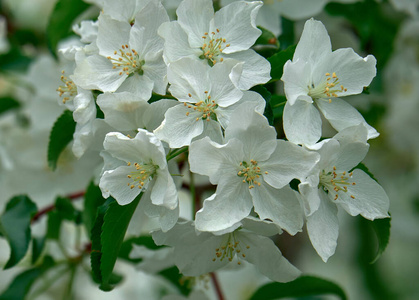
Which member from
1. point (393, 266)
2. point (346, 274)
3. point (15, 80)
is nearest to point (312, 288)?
point (15, 80)

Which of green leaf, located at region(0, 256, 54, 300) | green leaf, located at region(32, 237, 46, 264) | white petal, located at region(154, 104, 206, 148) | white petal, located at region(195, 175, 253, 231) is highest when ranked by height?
white petal, located at region(154, 104, 206, 148)

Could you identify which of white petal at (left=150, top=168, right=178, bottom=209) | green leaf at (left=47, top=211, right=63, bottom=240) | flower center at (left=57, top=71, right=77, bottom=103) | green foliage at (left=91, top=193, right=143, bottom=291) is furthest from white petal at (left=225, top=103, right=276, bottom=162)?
green leaf at (left=47, top=211, right=63, bottom=240)

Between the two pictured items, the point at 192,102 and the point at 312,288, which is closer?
the point at 192,102

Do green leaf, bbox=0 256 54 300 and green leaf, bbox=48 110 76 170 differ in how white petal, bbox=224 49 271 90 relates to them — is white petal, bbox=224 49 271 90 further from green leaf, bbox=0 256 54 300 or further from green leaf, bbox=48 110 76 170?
green leaf, bbox=0 256 54 300

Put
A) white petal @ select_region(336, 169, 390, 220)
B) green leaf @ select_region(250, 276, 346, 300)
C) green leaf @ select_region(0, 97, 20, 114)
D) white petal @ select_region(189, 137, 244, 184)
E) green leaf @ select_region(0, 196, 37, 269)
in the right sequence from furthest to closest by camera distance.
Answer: green leaf @ select_region(0, 97, 20, 114) → green leaf @ select_region(250, 276, 346, 300) → green leaf @ select_region(0, 196, 37, 269) → white petal @ select_region(336, 169, 390, 220) → white petal @ select_region(189, 137, 244, 184)

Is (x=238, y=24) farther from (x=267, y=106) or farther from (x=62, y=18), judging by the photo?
(x=62, y=18)

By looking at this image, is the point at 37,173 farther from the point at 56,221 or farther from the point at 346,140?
the point at 346,140

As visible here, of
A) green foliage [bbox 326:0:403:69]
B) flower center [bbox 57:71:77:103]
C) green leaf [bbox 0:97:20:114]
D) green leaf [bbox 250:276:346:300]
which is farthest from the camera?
green leaf [bbox 0:97:20:114]

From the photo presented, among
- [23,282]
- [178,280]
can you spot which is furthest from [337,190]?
[23,282]
